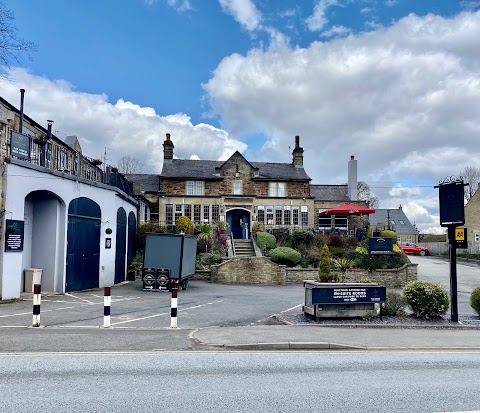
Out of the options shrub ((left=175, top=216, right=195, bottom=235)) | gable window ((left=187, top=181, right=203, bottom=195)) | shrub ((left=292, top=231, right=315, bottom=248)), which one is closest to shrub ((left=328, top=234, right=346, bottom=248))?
shrub ((left=292, top=231, right=315, bottom=248))

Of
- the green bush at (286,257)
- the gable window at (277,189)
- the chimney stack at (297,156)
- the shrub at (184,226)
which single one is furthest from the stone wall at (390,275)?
the chimney stack at (297,156)

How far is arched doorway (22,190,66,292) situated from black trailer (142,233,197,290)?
12.2 feet

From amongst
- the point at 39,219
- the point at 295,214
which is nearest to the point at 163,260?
the point at 39,219

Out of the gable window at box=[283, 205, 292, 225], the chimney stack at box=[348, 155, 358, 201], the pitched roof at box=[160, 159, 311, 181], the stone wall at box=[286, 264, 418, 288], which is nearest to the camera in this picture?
the stone wall at box=[286, 264, 418, 288]

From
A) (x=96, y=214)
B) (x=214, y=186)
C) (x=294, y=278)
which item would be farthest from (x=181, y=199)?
(x=96, y=214)

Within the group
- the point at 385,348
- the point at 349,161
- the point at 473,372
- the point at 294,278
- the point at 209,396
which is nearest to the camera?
the point at 209,396

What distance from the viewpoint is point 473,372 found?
7340 millimetres

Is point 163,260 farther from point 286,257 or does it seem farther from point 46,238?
point 286,257

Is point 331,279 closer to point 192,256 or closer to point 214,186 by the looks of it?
point 192,256

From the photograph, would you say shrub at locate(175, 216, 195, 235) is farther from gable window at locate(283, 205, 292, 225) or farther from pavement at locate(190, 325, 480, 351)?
pavement at locate(190, 325, 480, 351)

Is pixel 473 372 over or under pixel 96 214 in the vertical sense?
under

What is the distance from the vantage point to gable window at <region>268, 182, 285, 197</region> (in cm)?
4109

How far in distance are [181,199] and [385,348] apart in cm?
3176

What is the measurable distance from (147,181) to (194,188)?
18.6 ft
